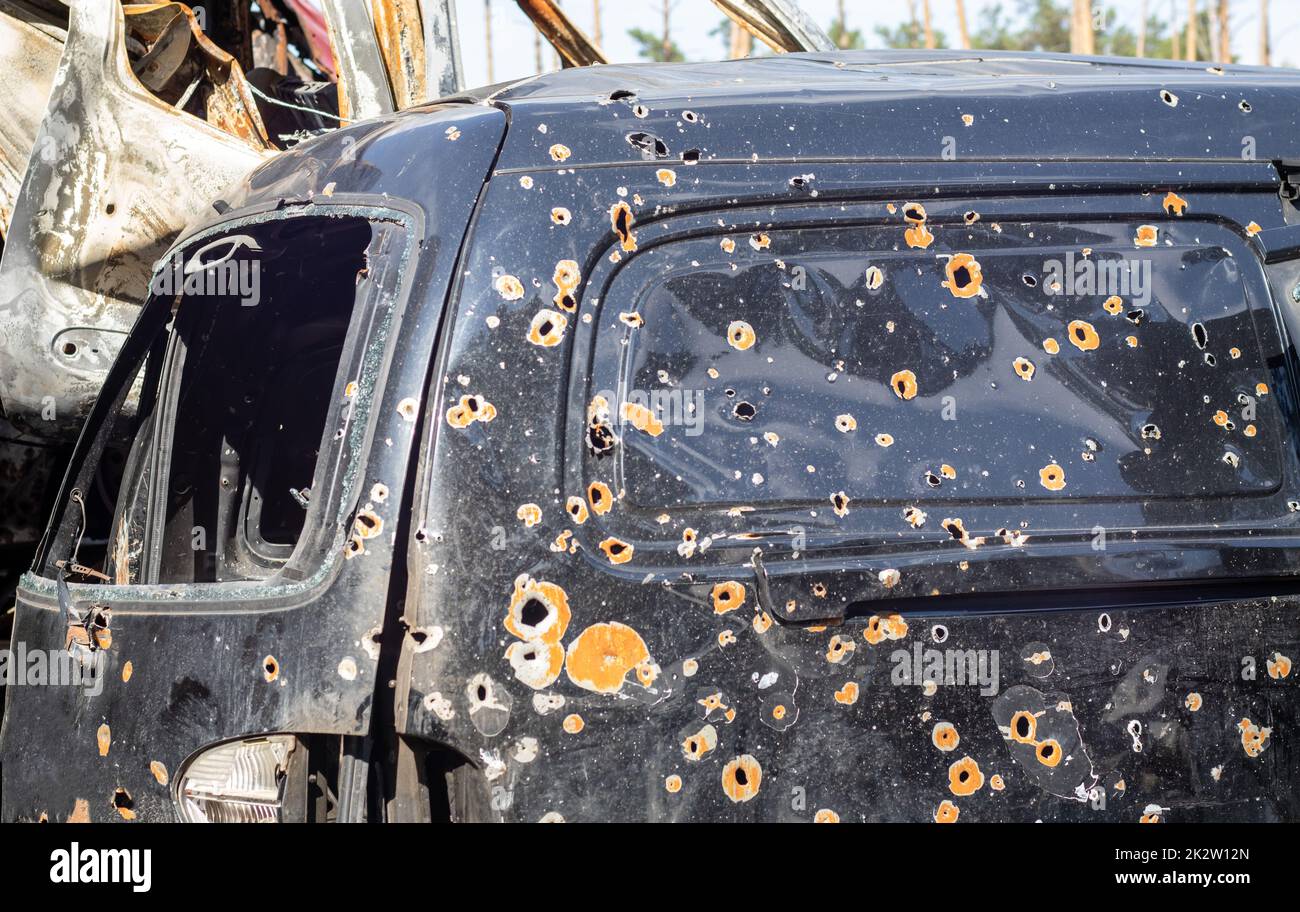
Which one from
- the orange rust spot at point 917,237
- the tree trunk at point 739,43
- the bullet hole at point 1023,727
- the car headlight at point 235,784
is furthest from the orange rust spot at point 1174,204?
the tree trunk at point 739,43

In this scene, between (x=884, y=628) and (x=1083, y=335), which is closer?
(x=884, y=628)

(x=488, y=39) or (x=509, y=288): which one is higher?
(x=488, y=39)

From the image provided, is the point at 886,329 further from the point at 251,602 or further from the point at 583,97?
the point at 251,602

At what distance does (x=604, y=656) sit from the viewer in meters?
1.81

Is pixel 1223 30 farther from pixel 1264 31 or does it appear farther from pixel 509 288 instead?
pixel 509 288

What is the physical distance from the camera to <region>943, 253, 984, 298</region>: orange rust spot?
198 centimetres

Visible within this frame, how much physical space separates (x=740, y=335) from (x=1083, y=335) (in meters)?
0.57

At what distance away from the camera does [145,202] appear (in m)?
3.67

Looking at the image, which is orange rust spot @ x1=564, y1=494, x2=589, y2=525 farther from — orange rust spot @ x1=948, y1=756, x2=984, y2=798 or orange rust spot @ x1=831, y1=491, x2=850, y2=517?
orange rust spot @ x1=948, y1=756, x2=984, y2=798

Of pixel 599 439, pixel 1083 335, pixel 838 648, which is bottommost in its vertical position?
pixel 838 648

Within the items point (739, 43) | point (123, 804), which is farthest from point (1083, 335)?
point (739, 43)

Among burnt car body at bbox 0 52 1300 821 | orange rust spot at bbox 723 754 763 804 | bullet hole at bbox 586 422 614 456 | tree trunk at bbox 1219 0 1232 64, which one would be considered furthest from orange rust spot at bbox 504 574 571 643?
tree trunk at bbox 1219 0 1232 64

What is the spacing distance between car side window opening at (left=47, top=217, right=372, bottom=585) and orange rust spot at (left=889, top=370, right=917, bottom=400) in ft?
3.61

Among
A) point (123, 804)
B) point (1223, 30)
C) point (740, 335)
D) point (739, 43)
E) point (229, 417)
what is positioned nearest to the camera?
point (740, 335)
